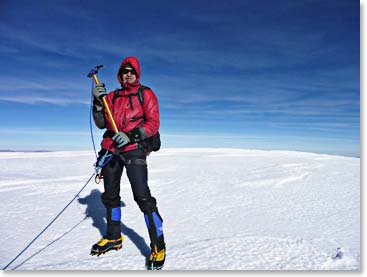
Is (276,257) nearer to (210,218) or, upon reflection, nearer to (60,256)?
(210,218)

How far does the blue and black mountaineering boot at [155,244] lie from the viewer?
A: 2715 mm

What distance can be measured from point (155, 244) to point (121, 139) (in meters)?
1.12

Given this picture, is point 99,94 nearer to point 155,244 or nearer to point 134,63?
point 134,63

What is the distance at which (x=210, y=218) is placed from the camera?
423 cm

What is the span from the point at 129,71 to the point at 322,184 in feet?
17.5

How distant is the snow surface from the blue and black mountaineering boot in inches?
4.7

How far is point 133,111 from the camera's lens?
281 centimetres

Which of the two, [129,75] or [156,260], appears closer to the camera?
[156,260]

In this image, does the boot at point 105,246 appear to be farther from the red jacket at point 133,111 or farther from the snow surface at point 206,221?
the red jacket at point 133,111

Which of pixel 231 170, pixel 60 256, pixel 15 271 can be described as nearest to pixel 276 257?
pixel 60 256

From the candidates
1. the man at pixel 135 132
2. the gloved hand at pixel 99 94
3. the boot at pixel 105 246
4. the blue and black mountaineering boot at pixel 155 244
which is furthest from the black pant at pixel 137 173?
the boot at pixel 105 246

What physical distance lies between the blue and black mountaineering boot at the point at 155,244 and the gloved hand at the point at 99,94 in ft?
4.15

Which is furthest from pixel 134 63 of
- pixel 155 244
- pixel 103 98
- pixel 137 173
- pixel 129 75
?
pixel 155 244

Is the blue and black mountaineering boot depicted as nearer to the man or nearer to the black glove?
the man
